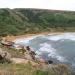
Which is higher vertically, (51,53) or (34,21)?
(51,53)

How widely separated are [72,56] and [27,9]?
57186 mm

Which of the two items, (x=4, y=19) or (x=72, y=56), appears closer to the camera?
(x=72, y=56)

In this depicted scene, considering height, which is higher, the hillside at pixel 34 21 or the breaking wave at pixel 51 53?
the breaking wave at pixel 51 53

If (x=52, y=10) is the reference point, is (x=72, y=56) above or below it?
above

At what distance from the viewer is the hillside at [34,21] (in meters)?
70.0

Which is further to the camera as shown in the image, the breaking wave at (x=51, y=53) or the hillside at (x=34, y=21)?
the hillside at (x=34, y=21)

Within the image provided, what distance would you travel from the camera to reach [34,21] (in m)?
83.5

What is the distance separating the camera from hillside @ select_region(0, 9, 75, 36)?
230 ft

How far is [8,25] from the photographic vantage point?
70062 millimetres

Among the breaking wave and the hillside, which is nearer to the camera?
the breaking wave

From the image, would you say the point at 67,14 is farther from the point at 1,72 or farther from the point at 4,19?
the point at 1,72

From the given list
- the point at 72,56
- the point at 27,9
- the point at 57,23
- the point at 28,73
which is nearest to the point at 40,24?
the point at 57,23

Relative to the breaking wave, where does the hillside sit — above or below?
below

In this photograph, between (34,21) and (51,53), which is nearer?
(51,53)
